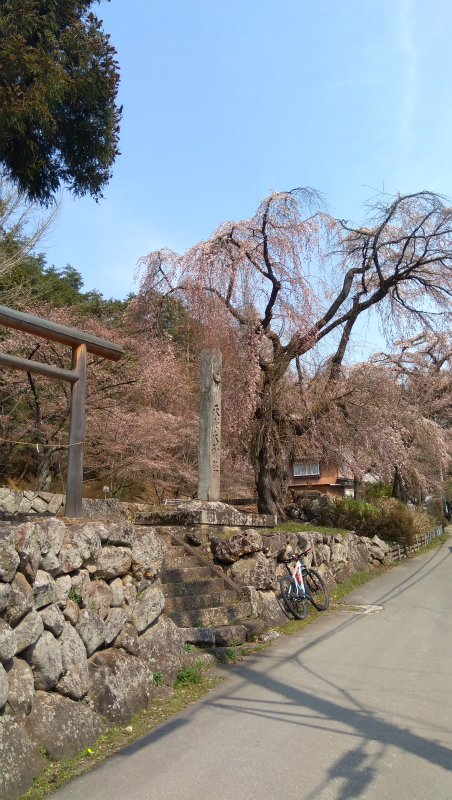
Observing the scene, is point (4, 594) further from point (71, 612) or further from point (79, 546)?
point (79, 546)

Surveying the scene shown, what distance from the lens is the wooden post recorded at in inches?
220

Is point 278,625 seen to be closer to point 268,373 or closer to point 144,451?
point 268,373

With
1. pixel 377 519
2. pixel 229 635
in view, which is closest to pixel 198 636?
pixel 229 635

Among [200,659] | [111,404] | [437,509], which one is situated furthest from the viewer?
[437,509]

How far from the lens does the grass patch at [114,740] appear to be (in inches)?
144

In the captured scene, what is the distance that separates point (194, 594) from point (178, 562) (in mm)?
631

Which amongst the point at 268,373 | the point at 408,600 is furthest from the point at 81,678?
the point at 268,373

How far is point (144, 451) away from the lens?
1588 cm

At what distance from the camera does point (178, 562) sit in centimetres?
793

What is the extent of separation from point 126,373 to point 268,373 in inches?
179

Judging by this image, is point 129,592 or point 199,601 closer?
point 129,592

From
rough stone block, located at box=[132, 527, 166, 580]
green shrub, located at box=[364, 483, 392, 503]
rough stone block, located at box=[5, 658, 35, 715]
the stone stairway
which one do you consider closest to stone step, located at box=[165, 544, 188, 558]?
the stone stairway

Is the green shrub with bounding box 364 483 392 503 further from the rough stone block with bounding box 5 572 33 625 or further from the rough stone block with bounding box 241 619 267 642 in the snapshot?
the rough stone block with bounding box 5 572 33 625

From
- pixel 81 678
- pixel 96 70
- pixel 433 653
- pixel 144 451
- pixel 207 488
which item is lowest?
pixel 433 653
